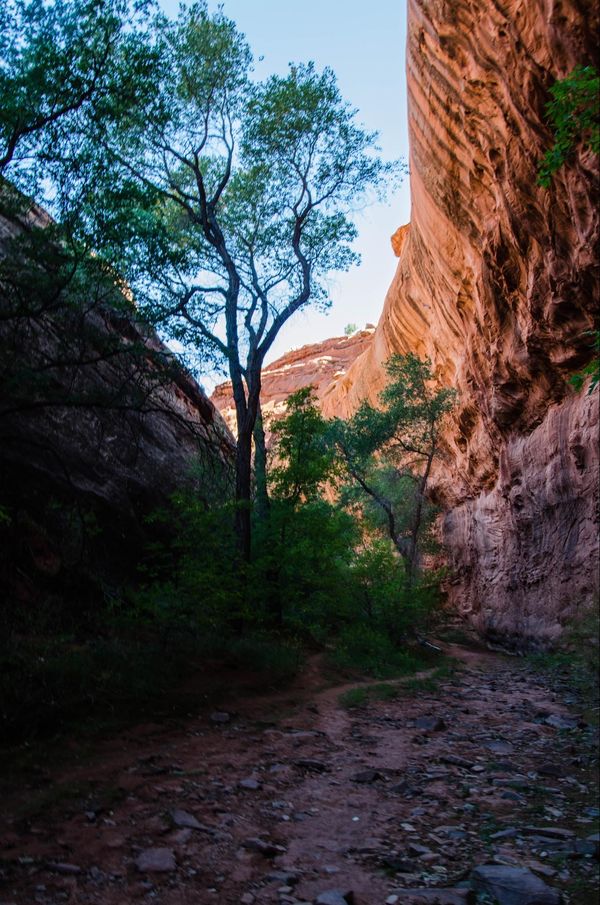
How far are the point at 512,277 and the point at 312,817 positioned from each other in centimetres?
1277

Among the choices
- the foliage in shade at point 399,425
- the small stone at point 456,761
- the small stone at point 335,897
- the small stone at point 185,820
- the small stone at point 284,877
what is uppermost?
the foliage in shade at point 399,425

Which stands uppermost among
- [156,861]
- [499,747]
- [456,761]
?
[156,861]

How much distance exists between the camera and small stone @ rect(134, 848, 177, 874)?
11.8 ft

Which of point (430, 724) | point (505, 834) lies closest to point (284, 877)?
point (505, 834)

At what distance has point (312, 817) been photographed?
4.50 m

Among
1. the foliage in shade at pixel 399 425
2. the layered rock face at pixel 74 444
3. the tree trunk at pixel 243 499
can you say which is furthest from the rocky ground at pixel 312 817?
the foliage in shade at pixel 399 425

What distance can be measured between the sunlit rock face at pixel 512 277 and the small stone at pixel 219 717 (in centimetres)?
769

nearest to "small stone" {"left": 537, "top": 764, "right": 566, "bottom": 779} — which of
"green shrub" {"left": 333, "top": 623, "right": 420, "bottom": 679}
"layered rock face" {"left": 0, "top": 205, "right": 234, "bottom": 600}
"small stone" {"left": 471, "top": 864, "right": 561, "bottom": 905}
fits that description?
"small stone" {"left": 471, "top": 864, "right": 561, "bottom": 905}

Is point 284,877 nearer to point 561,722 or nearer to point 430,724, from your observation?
point 430,724

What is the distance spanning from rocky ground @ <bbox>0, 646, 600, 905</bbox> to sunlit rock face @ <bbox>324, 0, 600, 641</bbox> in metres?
6.99

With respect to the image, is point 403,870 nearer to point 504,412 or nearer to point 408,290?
point 504,412

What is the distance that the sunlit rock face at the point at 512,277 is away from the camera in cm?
988

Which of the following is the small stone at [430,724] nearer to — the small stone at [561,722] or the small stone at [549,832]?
the small stone at [561,722]

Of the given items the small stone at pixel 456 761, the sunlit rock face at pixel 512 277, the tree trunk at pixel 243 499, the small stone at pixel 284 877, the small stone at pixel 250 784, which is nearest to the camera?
the small stone at pixel 284 877
